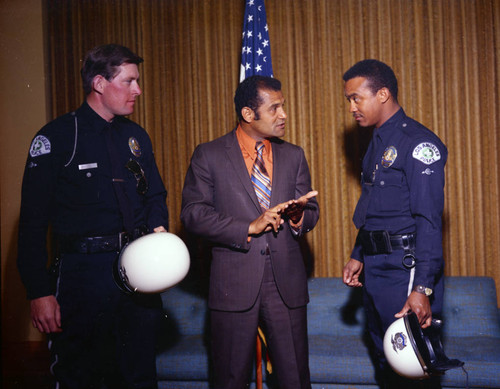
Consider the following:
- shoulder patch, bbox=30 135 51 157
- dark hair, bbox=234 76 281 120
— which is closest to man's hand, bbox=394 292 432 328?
dark hair, bbox=234 76 281 120

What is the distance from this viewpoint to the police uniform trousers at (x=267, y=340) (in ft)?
7.35

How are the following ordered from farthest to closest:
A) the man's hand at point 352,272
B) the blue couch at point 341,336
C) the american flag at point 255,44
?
the american flag at point 255,44 < the blue couch at point 341,336 < the man's hand at point 352,272

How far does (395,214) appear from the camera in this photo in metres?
2.21

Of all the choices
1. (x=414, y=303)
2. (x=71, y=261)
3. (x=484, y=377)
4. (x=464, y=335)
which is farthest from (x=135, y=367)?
(x=464, y=335)

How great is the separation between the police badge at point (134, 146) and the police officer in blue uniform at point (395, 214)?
1.18m

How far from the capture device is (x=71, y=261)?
2088 mm

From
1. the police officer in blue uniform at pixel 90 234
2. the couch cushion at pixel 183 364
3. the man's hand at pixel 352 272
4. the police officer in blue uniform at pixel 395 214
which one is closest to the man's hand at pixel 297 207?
the police officer in blue uniform at pixel 395 214

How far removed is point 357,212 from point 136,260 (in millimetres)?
1189

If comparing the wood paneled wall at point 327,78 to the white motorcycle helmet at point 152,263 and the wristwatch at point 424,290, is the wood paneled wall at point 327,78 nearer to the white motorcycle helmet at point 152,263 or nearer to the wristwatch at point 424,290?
the wristwatch at point 424,290

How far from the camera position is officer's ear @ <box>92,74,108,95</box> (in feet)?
7.24

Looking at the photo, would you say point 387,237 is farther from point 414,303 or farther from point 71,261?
point 71,261

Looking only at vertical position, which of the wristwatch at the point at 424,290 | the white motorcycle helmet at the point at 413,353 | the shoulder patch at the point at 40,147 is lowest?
the white motorcycle helmet at the point at 413,353

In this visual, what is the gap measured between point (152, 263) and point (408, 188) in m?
1.25

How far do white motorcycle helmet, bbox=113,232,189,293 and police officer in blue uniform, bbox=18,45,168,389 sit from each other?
20 cm
